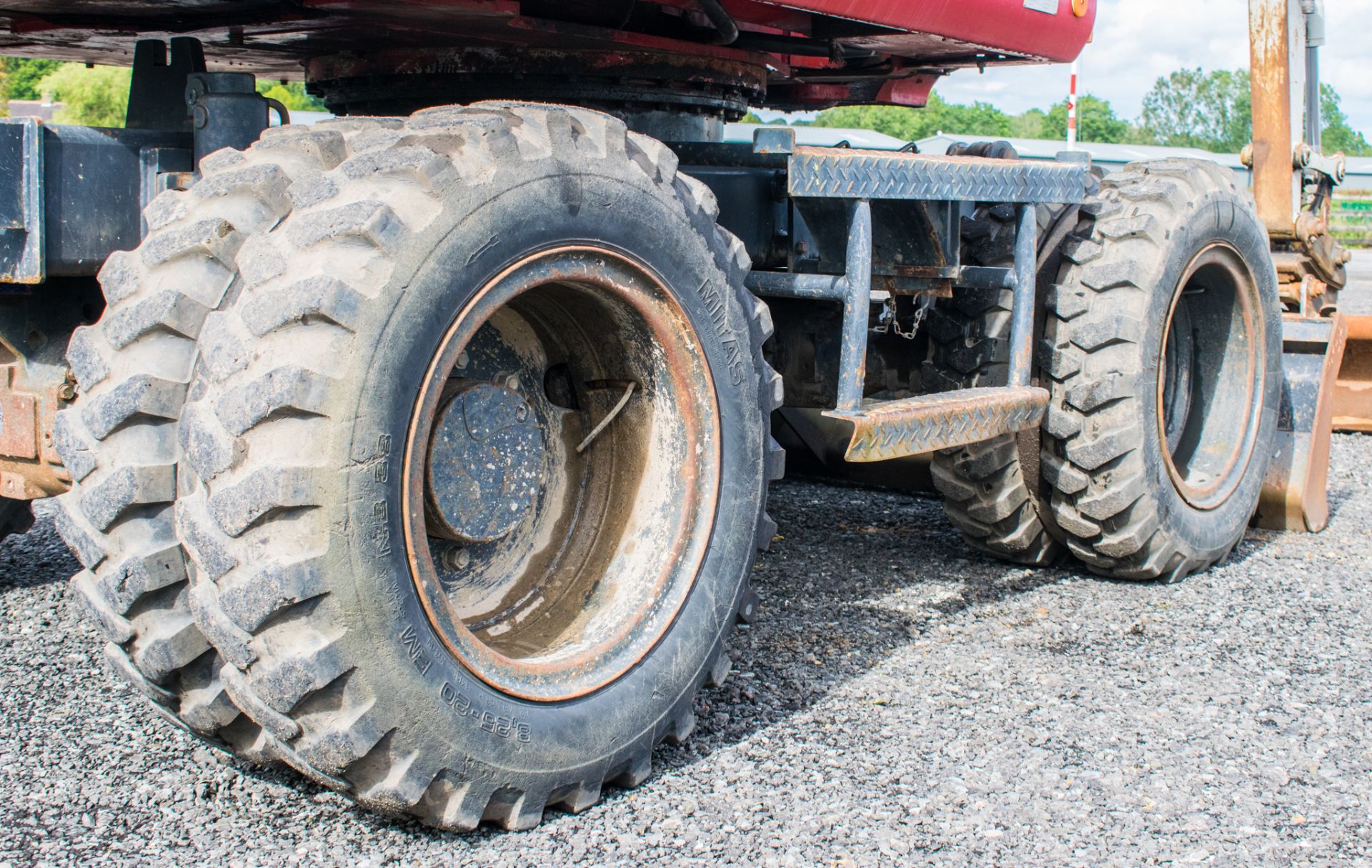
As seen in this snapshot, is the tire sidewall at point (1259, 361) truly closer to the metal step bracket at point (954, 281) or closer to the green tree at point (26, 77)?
the metal step bracket at point (954, 281)

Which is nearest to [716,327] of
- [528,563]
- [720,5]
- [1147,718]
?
[528,563]

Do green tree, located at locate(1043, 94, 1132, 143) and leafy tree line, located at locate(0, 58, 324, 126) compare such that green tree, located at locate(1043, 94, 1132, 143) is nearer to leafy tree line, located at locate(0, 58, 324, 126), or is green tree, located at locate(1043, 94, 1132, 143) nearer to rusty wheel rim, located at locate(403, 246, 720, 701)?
leafy tree line, located at locate(0, 58, 324, 126)

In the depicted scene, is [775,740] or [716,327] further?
[775,740]

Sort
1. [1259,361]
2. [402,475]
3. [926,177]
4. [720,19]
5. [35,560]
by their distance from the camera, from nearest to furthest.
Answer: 1. [402,475]
2. [720,19]
3. [926,177]
4. [35,560]
5. [1259,361]

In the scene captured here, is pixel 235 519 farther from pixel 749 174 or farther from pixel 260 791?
pixel 749 174

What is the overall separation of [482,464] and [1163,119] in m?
93.3

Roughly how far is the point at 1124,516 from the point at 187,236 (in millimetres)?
3373

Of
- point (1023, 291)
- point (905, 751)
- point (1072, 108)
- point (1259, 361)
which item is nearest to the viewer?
point (905, 751)

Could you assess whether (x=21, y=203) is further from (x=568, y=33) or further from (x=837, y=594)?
(x=837, y=594)

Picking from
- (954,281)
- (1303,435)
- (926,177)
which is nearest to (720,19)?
(926,177)

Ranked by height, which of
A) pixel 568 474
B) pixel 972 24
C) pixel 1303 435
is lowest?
pixel 1303 435

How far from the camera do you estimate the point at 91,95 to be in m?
24.1

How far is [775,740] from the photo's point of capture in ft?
11.5

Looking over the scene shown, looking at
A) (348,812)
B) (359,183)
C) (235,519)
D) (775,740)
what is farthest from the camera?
(775,740)
